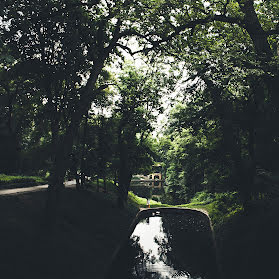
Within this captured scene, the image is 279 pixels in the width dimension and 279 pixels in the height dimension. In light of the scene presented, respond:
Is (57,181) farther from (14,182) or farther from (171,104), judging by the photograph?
(14,182)

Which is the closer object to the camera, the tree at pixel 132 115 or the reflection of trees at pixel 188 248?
the reflection of trees at pixel 188 248

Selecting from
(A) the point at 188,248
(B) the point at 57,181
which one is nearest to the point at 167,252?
(A) the point at 188,248

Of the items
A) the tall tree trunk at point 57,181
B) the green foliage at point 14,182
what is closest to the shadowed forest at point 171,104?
the tall tree trunk at point 57,181

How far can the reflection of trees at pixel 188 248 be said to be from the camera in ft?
25.4

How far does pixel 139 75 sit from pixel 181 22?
9.21 m

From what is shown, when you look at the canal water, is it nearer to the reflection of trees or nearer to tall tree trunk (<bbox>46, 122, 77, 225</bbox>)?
the reflection of trees

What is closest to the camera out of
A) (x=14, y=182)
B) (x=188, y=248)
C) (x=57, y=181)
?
(x=188, y=248)

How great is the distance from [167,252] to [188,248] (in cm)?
89

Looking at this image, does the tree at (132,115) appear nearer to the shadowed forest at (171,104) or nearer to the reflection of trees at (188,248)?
the shadowed forest at (171,104)

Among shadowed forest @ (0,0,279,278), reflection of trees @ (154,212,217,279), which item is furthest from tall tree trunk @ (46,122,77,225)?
reflection of trees @ (154,212,217,279)

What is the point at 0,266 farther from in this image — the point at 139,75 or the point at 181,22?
the point at 139,75

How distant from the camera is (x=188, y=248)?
9.17 metres

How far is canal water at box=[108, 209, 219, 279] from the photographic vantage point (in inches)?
295

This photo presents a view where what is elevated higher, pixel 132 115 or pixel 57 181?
pixel 132 115
